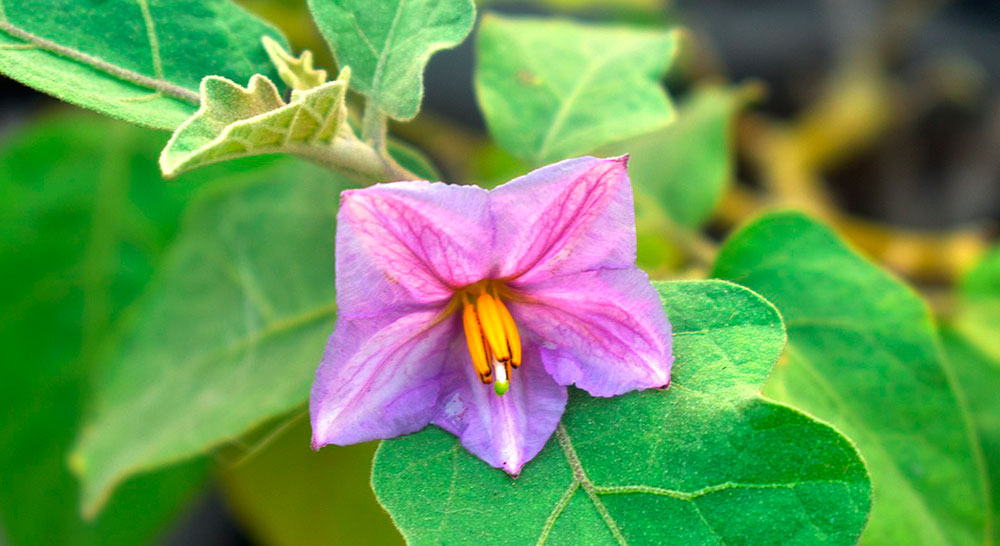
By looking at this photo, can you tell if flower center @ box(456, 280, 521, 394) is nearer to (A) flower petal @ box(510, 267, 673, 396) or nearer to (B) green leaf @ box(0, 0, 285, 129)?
(A) flower petal @ box(510, 267, 673, 396)

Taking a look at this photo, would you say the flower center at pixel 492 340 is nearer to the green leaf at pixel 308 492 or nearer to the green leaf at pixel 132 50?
the green leaf at pixel 132 50

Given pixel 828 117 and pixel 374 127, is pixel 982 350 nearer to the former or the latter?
pixel 374 127

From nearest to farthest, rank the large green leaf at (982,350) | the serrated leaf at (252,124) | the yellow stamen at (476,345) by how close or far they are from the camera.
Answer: the serrated leaf at (252,124) < the yellow stamen at (476,345) < the large green leaf at (982,350)

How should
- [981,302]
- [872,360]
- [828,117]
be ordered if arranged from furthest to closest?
1. [828,117]
2. [981,302]
3. [872,360]

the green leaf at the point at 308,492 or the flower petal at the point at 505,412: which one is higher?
the flower petal at the point at 505,412

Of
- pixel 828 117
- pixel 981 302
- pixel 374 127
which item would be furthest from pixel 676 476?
pixel 828 117

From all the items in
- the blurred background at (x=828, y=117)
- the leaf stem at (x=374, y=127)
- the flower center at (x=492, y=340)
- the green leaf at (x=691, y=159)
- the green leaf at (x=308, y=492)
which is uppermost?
the leaf stem at (x=374, y=127)

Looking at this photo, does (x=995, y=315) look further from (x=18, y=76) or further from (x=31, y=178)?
(x=31, y=178)

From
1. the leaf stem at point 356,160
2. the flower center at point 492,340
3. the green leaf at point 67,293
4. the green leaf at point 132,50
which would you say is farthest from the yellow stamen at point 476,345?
the green leaf at point 67,293
